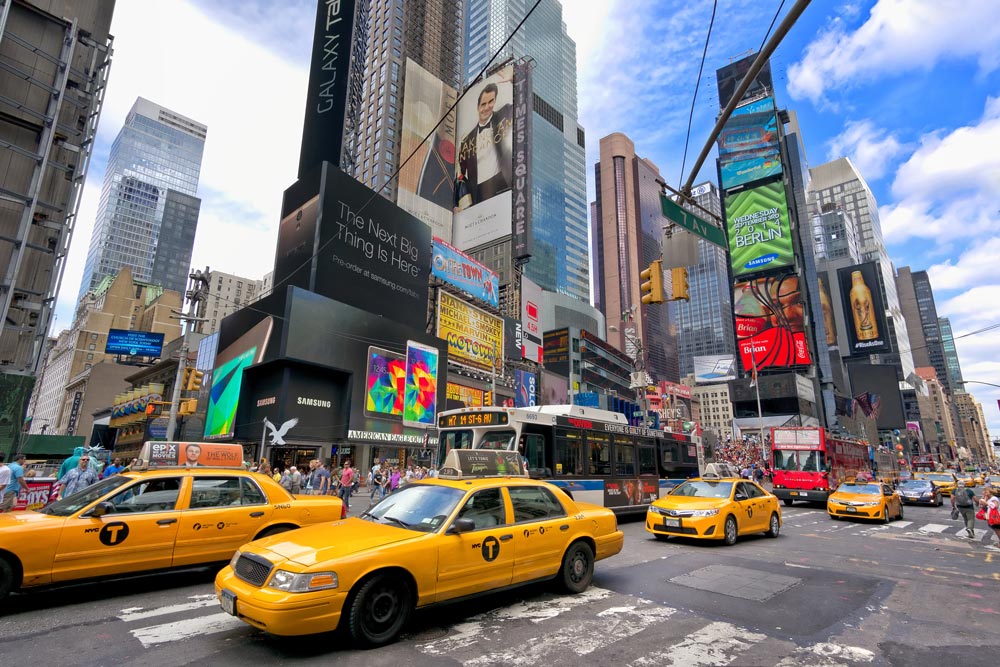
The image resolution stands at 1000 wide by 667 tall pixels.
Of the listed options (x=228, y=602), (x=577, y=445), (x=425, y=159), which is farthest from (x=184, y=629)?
(x=425, y=159)

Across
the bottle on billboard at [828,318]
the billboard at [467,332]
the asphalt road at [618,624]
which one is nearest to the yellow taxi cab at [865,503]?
the asphalt road at [618,624]

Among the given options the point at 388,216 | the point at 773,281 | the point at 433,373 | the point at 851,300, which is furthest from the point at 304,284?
the point at 851,300

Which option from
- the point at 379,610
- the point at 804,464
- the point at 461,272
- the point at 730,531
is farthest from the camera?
the point at 461,272

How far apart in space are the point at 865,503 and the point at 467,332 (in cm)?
4175

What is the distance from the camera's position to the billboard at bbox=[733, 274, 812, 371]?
7556cm

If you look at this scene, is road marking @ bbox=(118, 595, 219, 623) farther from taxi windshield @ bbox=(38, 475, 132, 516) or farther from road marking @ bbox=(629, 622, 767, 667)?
road marking @ bbox=(629, 622, 767, 667)

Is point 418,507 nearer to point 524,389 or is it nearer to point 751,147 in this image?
point 524,389

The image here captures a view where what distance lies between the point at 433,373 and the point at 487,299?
60.3 feet

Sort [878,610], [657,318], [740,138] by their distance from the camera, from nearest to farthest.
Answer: [878,610] → [740,138] → [657,318]

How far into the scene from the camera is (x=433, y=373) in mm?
43531

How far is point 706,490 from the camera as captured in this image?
12.0m

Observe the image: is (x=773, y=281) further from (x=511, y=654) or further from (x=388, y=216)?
(x=511, y=654)

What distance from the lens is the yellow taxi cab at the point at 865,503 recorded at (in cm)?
1653

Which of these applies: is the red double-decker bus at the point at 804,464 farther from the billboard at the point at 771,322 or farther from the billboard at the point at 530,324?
the billboard at the point at 771,322
